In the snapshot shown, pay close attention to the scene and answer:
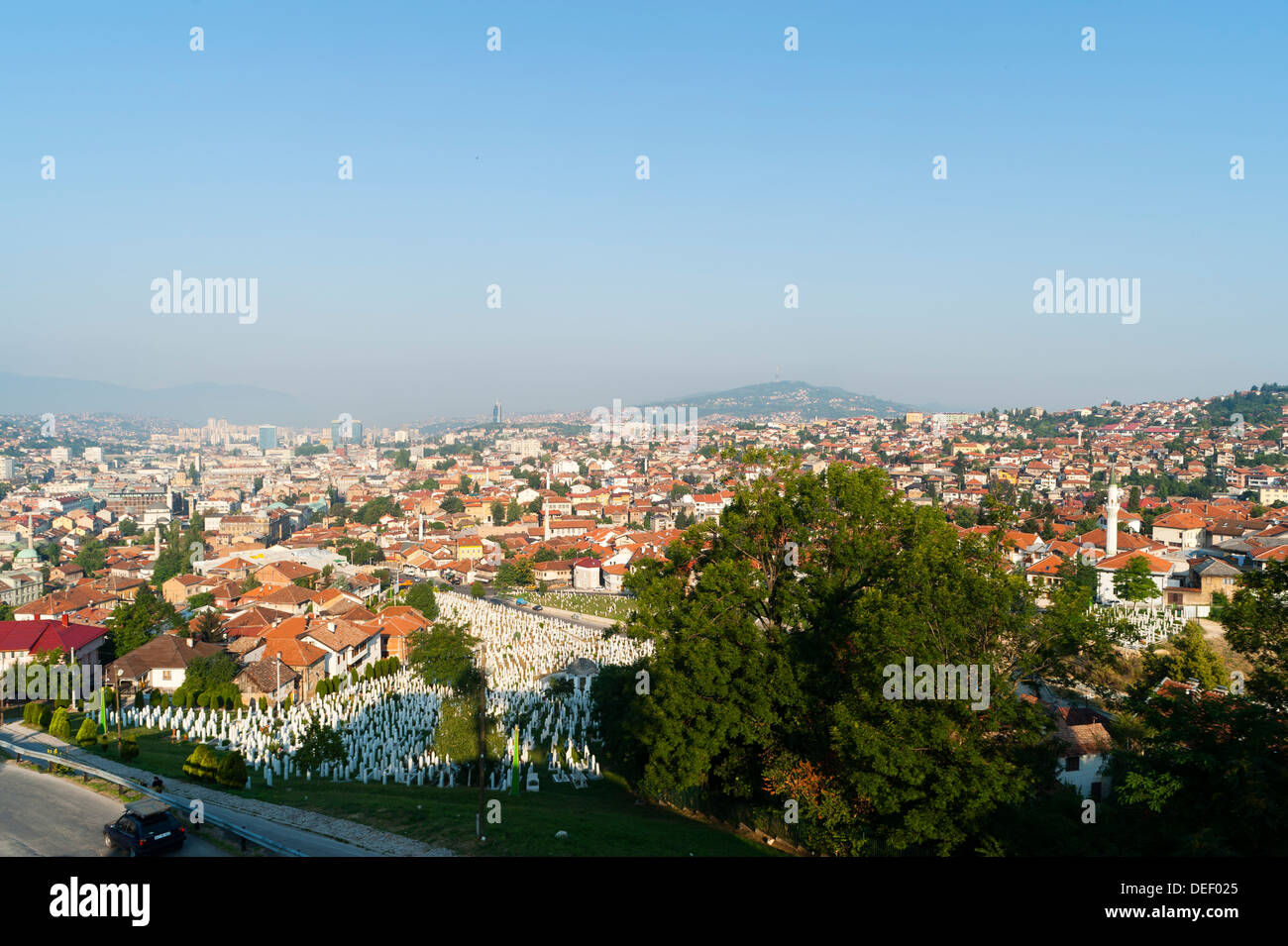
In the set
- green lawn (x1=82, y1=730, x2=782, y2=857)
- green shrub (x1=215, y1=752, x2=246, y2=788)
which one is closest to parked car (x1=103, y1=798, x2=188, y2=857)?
green lawn (x1=82, y1=730, x2=782, y2=857)

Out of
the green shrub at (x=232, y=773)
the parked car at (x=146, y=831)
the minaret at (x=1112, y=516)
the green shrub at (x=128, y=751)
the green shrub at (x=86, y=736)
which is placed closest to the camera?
the parked car at (x=146, y=831)

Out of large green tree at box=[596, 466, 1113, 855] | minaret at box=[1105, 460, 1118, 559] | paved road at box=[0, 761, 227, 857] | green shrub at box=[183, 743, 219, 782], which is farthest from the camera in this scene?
minaret at box=[1105, 460, 1118, 559]

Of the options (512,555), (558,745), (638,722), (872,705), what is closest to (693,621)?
(638,722)

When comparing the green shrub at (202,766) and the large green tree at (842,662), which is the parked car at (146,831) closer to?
the green shrub at (202,766)

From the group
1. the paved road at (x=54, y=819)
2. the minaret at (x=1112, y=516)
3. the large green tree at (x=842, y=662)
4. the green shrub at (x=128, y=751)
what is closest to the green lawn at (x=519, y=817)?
the green shrub at (x=128, y=751)

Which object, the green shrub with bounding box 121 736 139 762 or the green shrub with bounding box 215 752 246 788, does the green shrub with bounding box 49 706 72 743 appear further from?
the green shrub with bounding box 215 752 246 788

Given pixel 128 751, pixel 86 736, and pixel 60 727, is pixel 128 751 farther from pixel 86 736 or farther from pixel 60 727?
pixel 60 727

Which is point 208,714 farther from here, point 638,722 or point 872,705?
point 872,705
